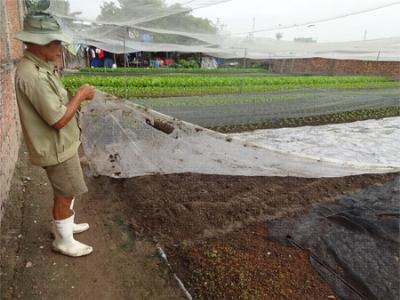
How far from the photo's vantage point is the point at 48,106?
5.39 ft

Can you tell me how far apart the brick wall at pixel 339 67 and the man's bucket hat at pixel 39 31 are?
1598 centimetres

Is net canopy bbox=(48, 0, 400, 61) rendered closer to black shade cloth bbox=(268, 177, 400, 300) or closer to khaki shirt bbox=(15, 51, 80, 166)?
khaki shirt bbox=(15, 51, 80, 166)

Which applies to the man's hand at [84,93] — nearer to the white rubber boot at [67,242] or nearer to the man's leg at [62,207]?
the man's leg at [62,207]

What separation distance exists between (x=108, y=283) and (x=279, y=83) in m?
10.4

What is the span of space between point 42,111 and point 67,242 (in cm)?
92

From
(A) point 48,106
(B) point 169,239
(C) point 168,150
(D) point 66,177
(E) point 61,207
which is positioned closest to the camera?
(A) point 48,106

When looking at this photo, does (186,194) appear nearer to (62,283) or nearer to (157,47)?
(62,283)

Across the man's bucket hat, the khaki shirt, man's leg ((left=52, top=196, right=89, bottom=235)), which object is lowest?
man's leg ((left=52, top=196, right=89, bottom=235))

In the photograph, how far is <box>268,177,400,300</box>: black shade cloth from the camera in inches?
71.7

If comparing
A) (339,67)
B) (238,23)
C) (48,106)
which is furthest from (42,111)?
(339,67)

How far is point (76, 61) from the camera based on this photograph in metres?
16.6

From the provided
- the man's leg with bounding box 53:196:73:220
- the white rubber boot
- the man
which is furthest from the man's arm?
the white rubber boot

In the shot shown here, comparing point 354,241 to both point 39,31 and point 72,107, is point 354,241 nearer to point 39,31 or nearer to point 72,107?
point 72,107

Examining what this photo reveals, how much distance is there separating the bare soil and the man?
528 millimetres
